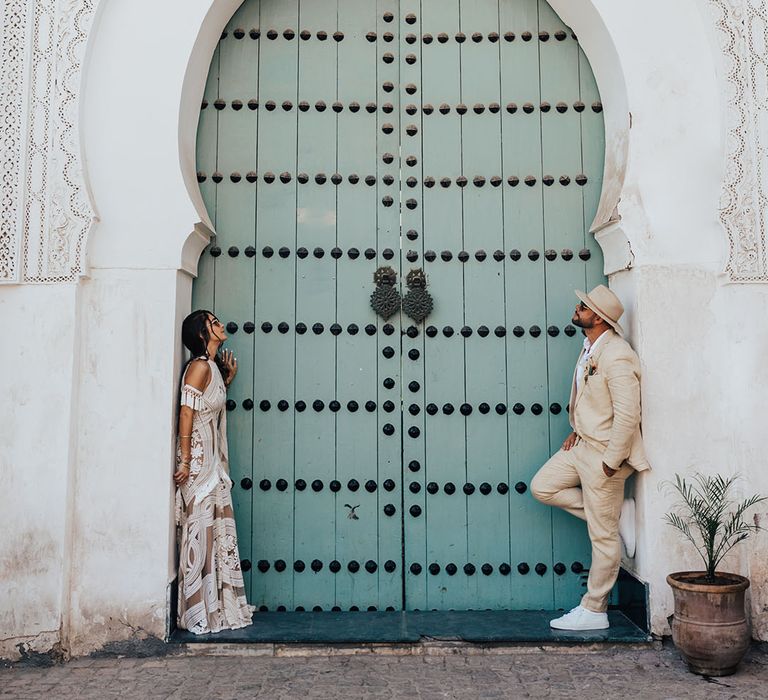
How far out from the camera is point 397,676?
10.7 ft

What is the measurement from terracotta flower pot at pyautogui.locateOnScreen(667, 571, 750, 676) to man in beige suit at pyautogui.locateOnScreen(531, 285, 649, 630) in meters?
0.44

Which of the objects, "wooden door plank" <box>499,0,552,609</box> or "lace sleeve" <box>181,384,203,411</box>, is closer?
"lace sleeve" <box>181,384,203,411</box>

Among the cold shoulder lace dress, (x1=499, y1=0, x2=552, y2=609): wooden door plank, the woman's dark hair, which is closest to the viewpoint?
the cold shoulder lace dress

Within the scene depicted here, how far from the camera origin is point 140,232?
368 centimetres

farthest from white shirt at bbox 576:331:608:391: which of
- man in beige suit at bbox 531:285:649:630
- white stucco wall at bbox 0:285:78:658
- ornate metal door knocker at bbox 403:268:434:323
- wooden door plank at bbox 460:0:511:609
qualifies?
white stucco wall at bbox 0:285:78:658

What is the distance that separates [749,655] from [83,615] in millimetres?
2935

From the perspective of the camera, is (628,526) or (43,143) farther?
(628,526)

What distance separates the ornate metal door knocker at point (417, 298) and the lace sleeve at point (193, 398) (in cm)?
113

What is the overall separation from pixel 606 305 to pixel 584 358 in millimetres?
278

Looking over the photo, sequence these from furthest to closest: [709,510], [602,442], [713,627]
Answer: [602,442]
[709,510]
[713,627]

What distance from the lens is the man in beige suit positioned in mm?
3531

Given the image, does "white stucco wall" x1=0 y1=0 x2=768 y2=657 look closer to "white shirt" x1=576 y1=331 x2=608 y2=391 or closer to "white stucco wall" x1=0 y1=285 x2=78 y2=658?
"white stucco wall" x1=0 y1=285 x2=78 y2=658

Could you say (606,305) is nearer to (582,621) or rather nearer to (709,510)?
(709,510)

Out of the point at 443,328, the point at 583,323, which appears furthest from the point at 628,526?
the point at 443,328
